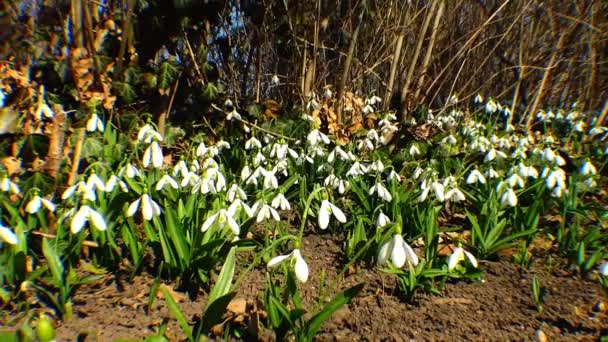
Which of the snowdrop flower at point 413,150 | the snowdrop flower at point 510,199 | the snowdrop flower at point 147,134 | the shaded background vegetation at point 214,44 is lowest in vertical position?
the snowdrop flower at point 510,199

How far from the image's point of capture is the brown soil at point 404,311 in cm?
154

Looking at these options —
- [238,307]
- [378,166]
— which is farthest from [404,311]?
[378,166]

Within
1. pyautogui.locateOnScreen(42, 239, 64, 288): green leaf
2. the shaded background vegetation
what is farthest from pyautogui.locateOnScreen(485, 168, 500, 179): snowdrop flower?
pyautogui.locateOnScreen(42, 239, 64, 288): green leaf

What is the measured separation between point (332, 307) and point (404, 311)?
0.57 m

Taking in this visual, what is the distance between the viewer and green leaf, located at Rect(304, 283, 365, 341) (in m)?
1.30

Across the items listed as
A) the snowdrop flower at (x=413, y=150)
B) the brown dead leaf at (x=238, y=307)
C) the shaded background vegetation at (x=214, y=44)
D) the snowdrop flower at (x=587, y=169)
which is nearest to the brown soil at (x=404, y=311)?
the brown dead leaf at (x=238, y=307)

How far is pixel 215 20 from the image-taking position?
3.04 meters

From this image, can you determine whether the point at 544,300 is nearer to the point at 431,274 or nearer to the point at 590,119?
the point at 431,274

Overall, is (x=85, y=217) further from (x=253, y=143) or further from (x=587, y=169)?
(x=587, y=169)

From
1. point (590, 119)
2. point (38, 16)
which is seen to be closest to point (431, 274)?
point (38, 16)

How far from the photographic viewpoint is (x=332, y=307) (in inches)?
52.1

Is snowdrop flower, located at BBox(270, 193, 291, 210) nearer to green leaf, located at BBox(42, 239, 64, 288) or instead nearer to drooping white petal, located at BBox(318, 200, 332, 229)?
drooping white petal, located at BBox(318, 200, 332, 229)

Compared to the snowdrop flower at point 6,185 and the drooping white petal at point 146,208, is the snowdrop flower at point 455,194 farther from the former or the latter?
the snowdrop flower at point 6,185

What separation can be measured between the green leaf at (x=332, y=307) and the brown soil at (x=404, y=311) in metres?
0.19
